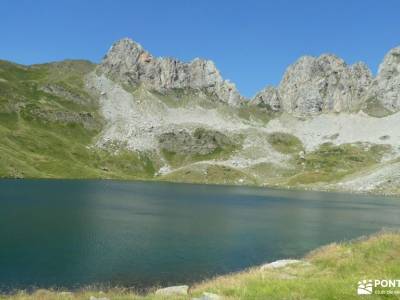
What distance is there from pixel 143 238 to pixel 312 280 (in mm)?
45562

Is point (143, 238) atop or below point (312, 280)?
below

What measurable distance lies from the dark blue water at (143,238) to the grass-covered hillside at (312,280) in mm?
12284

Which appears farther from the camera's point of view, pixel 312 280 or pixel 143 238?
pixel 143 238

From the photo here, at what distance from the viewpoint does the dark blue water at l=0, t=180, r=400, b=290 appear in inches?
1924

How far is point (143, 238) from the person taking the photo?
71750 millimetres

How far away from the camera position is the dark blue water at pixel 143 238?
48875 mm

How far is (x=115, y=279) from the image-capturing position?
46531 millimetres

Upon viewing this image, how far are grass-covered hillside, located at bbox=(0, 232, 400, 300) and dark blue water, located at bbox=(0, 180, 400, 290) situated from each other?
12284 mm

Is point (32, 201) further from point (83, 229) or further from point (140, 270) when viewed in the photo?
point (140, 270)

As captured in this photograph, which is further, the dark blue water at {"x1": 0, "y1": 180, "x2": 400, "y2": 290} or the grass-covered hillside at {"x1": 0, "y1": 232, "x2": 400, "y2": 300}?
the dark blue water at {"x1": 0, "y1": 180, "x2": 400, "y2": 290}

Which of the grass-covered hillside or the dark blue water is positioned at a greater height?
the grass-covered hillside

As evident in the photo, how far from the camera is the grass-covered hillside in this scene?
24.8 meters

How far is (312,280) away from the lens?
29.8m

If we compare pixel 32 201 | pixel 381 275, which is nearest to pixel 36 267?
pixel 381 275
